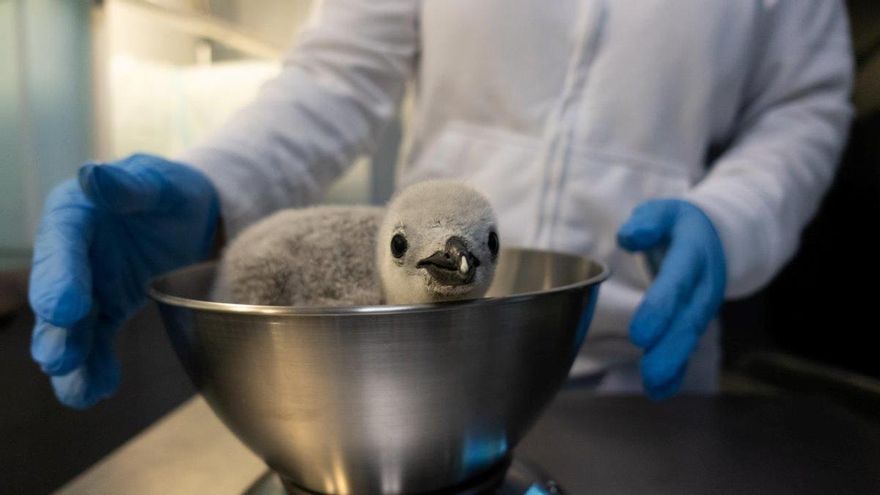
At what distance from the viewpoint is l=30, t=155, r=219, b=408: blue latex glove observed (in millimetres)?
325

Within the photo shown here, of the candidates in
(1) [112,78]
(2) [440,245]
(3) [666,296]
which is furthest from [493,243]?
(1) [112,78]

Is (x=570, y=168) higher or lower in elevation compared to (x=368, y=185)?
higher

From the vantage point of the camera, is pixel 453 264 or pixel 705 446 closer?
pixel 453 264

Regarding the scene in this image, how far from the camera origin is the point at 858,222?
0.82 meters

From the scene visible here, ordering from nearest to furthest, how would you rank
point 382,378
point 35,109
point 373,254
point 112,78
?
point 382,378 < point 373,254 < point 35,109 < point 112,78

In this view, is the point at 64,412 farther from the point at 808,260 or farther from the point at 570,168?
the point at 808,260

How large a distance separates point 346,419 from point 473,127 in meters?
0.44

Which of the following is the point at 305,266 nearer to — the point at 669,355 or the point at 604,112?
the point at 669,355

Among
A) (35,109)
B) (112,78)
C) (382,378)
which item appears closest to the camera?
(382,378)

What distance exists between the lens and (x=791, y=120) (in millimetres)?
592

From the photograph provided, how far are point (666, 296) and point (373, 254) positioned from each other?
0.66ft

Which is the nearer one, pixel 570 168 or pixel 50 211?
pixel 50 211

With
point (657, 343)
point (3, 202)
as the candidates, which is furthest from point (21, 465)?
point (657, 343)

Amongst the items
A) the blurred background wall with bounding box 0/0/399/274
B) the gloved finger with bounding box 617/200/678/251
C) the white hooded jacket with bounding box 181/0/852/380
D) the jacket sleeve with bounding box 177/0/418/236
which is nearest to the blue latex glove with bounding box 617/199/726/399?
the gloved finger with bounding box 617/200/678/251
